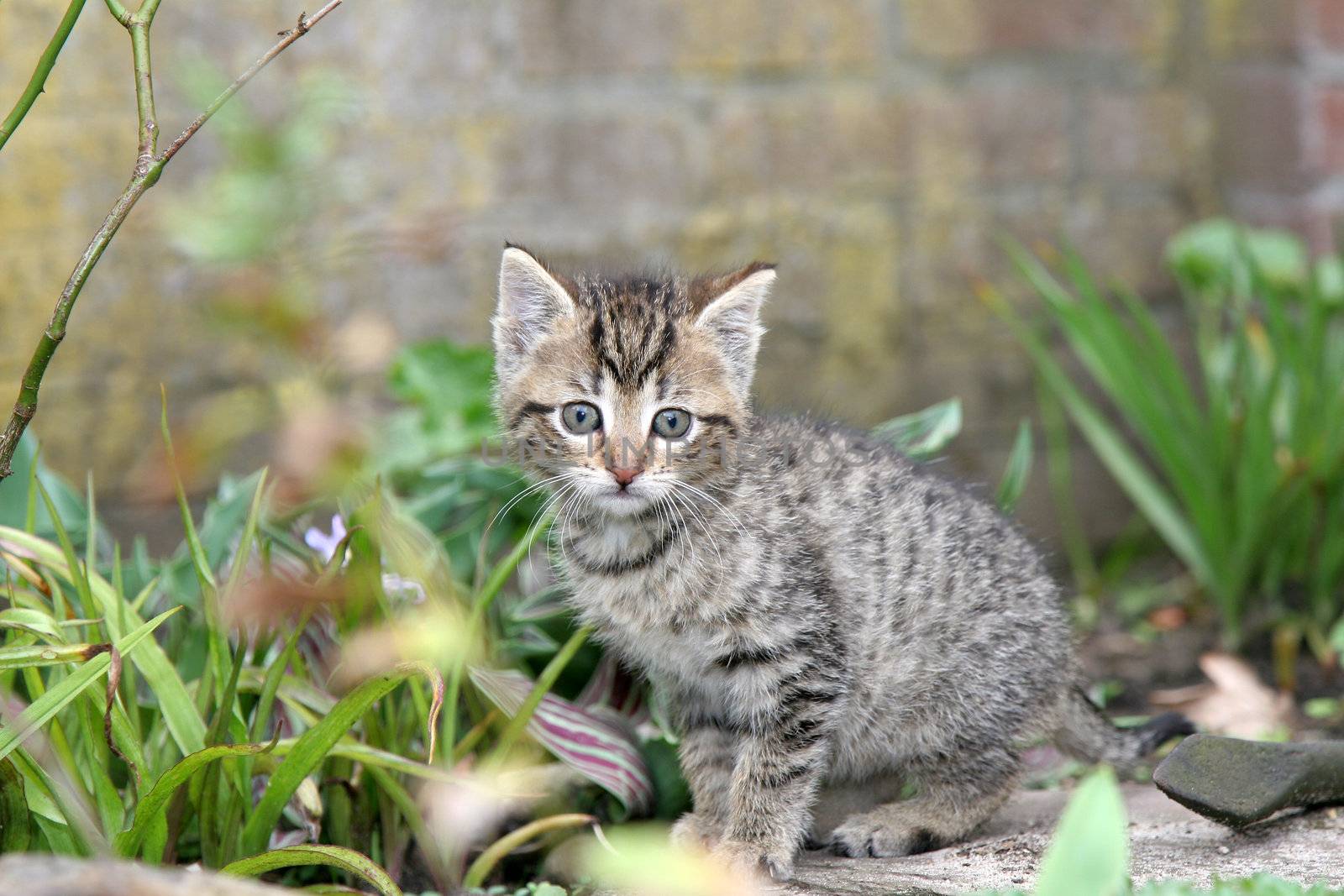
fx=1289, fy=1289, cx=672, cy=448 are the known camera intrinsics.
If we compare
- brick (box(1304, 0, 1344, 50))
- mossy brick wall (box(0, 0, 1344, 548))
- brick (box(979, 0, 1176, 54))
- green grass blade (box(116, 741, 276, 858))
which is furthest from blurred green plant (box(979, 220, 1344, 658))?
green grass blade (box(116, 741, 276, 858))

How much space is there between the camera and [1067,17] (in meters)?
4.51

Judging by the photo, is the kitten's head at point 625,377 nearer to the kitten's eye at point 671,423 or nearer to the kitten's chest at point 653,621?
the kitten's eye at point 671,423

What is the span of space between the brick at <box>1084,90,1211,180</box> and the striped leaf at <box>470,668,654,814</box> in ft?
9.76

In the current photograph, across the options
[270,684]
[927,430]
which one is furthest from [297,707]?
[927,430]

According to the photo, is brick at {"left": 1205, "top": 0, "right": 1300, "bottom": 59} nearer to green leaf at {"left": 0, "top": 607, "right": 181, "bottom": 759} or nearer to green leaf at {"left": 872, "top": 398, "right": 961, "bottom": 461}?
green leaf at {"left": 872, "top": 398, "right": 961, "bottom": 461}

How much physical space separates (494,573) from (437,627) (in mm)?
1337

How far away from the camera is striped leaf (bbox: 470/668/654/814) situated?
2537 millimetres

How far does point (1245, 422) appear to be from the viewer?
3588 millimetres

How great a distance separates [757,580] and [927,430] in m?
1.22

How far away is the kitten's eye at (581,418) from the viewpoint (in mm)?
2510

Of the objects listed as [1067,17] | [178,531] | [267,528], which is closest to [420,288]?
[178,531]

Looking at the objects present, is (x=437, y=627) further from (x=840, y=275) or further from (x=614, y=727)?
(x=840, y=275)

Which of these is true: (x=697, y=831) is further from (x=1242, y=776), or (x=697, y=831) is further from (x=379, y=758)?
(x=1242, y=776)

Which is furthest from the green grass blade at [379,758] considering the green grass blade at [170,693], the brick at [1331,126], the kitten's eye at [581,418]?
the brick at [1331,126]
